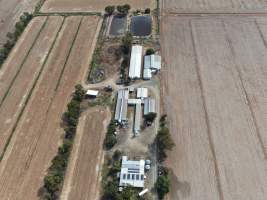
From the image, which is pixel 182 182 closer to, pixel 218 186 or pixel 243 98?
pixel 218 186

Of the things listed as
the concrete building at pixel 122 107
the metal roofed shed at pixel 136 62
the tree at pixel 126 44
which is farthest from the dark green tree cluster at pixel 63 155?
the tree at pixel 126 44

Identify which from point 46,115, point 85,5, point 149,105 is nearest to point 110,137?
point 149,105

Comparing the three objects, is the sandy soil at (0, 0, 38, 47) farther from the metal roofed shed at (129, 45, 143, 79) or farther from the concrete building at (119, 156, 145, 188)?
the concrete building at (119, 156, 145, 188)

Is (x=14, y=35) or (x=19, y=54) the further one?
(x=14, y=35)

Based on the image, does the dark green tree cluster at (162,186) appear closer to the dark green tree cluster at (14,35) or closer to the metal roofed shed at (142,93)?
the metal roofed shed at (142,93)

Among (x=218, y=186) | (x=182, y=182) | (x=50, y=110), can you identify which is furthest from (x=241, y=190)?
(x=50, y=110)

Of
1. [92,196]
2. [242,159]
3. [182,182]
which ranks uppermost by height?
[242,159]

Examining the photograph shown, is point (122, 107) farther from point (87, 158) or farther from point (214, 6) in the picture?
point (214, 6)
